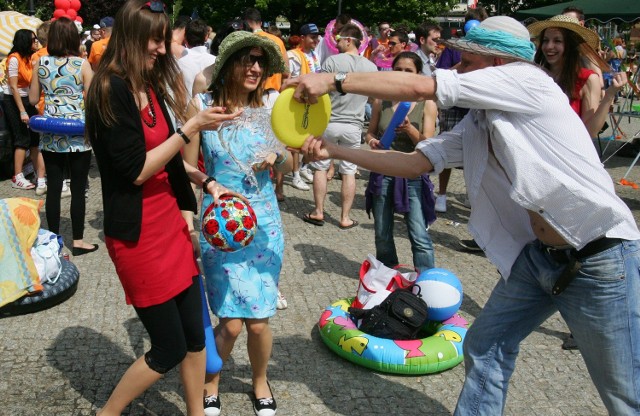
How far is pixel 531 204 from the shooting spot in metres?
2.58

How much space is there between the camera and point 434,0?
39438mm

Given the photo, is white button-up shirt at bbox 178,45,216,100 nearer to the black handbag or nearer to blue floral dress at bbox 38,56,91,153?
blue floral dress at bbox 38,56,91,153

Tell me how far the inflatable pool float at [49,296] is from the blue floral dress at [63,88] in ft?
4.54

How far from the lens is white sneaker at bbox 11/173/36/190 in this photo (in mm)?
8586

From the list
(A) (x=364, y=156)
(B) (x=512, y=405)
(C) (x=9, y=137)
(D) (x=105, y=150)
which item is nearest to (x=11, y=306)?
(D) (x=105, y=150)

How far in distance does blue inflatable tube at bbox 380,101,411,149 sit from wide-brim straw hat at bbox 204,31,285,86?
1.67 m

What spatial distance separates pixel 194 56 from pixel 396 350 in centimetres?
442

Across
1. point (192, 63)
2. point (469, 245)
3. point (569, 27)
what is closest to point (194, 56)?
point (192, 63)

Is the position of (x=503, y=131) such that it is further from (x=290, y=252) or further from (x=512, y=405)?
(x=290, y=252)

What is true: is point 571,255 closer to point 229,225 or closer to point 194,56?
point 229,225

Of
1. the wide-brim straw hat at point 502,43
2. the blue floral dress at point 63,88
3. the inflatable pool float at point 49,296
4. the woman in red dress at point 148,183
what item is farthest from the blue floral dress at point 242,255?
the blue floral dress at point 63,88

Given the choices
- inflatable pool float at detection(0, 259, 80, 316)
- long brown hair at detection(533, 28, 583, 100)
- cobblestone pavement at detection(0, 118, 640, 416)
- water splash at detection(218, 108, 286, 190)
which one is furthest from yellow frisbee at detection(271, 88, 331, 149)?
inflatable pool float at detection(0, 259, 80, 316)

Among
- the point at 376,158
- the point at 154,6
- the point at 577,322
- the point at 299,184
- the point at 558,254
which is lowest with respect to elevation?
the point at 299,184

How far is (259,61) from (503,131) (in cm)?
147
